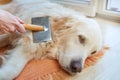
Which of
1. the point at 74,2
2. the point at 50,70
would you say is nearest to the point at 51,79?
the point at 50,70

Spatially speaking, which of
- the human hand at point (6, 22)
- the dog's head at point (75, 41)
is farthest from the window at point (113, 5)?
the human hand at point (6, 22)

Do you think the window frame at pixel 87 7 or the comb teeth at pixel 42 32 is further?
the window frame at pixel 87 7

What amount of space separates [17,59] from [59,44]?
1.02ft

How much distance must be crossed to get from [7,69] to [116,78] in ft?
2.29

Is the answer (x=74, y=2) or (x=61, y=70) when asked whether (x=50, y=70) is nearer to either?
(x=61, y=70)

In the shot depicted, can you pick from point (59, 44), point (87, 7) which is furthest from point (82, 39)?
point (87, 7)

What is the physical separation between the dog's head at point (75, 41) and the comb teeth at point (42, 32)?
0.15 feet

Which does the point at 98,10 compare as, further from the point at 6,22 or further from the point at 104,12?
the point at 6,22

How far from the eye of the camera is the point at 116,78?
4.39 ft

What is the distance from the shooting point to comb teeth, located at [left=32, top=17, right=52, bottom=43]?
1.42 metres

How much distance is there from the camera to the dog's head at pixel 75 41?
1.31 meters

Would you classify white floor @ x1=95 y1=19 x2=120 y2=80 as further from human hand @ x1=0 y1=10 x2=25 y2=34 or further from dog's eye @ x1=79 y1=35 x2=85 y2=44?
human hand @ x1=0 y1=10 x2=25 y2=34

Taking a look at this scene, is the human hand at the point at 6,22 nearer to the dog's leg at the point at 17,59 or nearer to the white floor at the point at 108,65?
the dog's leg at the point at 17,59

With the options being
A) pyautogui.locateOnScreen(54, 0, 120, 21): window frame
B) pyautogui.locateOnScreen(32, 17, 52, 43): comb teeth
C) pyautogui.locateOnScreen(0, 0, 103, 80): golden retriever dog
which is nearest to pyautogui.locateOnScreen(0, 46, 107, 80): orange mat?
pyautogui.locateOnScreen(0, 0, 103, 80): golden retriever dog
